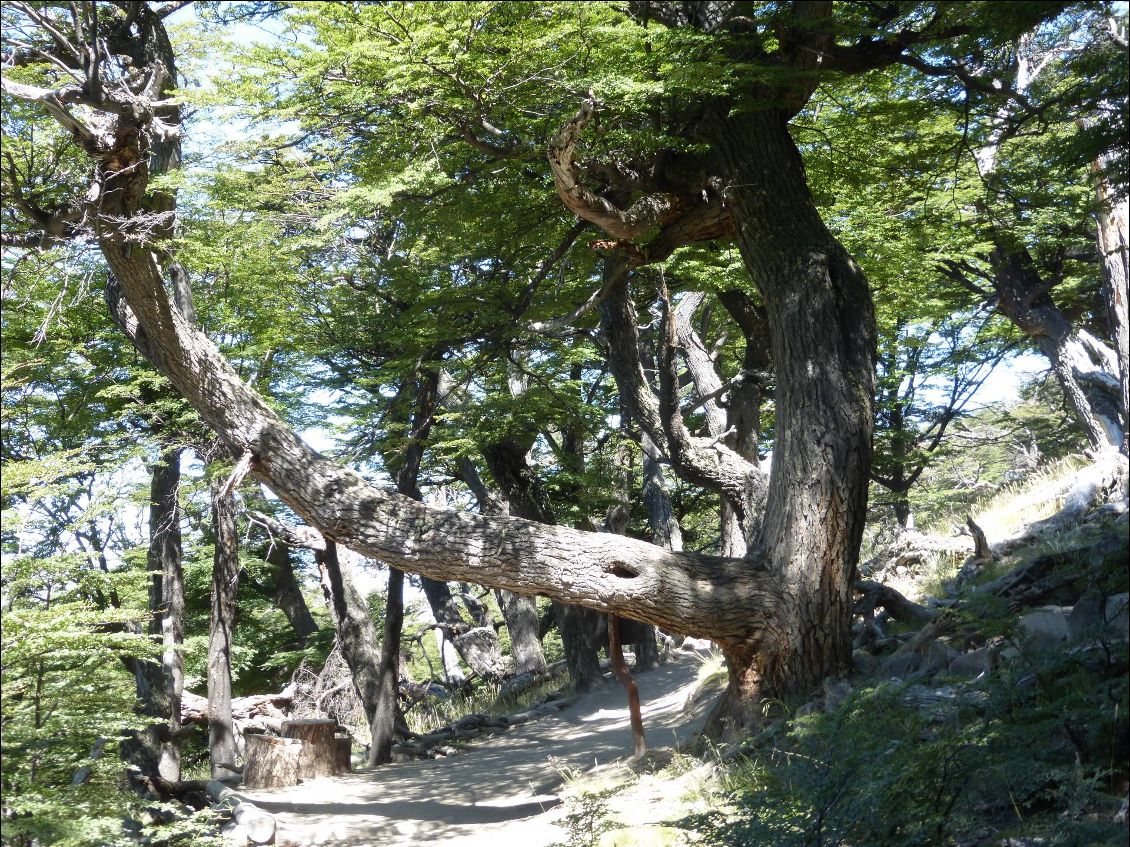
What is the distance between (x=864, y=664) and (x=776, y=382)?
8.69 ft

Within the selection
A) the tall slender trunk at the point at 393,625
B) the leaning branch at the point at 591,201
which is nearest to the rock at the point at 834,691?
the leaning branch at the point at 591,201

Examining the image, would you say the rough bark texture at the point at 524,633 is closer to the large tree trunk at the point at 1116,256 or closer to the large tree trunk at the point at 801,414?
the large tree trunk at the point at 801,414

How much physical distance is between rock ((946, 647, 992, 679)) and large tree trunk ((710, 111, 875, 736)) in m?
1.19

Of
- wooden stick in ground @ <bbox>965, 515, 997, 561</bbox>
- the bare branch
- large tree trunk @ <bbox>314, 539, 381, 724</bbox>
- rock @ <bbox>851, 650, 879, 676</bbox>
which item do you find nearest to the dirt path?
large tree trunk @ <bbox>314, 539, 381, 724</bbox>

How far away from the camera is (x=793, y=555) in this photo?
8312 millimetres

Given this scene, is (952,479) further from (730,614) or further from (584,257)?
(730,614)

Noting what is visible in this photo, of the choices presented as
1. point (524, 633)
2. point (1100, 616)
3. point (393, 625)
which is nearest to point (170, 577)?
point (393, 625)

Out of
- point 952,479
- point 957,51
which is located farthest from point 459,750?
point 952,479

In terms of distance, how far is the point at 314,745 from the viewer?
40.9ft

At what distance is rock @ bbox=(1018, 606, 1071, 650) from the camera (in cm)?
609

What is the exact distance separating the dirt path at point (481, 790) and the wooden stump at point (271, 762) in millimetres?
231

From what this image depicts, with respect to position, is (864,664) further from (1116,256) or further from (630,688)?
(1116,256)

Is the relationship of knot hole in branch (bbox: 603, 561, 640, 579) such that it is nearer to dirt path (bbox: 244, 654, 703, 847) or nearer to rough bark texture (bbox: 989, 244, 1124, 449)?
dirt path (bbox: 244, 654, 703, 847)

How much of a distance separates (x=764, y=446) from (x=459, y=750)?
454 inches
